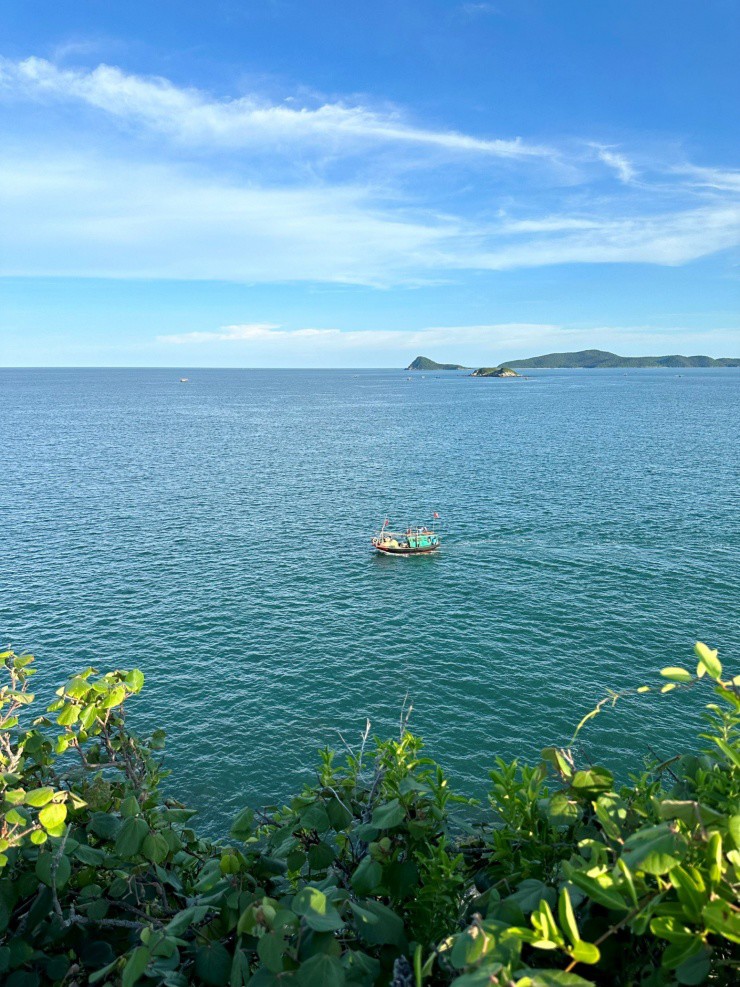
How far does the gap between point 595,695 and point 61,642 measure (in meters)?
40.6

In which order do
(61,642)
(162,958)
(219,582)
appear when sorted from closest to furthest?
(162,958), (61,642), (219,582)

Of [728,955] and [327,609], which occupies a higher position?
[728,955]

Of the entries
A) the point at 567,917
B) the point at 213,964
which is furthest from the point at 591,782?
the point at 213,964

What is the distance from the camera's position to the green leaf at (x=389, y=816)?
6.14 metres

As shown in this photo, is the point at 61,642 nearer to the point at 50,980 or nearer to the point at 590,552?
the point at 50,980

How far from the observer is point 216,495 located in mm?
94750

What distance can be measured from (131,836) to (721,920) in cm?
604

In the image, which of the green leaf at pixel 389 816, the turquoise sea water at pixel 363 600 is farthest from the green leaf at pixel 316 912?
the turquoise sea water at pixel 363 600

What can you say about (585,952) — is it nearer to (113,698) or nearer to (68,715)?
(113,698)

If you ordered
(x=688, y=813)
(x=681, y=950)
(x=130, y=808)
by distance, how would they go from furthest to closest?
(x=130, y=808), (x=688, y=813), (x=681, y=950)

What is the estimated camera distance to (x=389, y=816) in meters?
6.22

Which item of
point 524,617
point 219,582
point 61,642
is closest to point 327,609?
point 219,582

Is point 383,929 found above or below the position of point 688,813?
below

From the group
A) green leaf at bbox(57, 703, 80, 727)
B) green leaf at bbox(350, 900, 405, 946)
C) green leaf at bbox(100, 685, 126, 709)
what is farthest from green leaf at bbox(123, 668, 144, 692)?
green leaf at bbox(350, 900, 405, 946)
